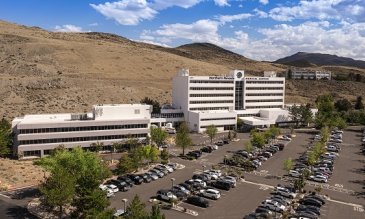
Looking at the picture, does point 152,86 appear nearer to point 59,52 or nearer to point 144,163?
point 59,52

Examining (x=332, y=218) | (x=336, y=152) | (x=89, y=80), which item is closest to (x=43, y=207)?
(x=332, y=218)

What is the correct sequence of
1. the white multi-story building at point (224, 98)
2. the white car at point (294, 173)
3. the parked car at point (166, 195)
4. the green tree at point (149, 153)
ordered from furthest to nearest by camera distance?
the white multi-story building at point (224, 98) → the green tree at point (149, 153) → the white car at point (294, 173) → the parked car at point (166, 195)

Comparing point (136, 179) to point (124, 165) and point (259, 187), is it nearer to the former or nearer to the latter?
point (124, 165)

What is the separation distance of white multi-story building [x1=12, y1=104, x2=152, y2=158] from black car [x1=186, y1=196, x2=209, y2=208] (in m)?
31.8

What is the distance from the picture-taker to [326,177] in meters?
62.7

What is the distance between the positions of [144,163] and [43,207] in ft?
76.1

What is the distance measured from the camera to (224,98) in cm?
11269

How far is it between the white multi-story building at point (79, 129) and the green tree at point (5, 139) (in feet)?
3.46

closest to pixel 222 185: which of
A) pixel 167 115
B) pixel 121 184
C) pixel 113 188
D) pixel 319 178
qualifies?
pixel 121 184

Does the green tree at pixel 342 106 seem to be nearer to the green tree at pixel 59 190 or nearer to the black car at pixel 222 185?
the black car at pixel 222 185

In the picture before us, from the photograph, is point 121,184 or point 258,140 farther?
point 258,140

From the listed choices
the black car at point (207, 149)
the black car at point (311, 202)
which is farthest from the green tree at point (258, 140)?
the black car at point (311, 202)

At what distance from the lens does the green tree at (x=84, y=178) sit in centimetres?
4034

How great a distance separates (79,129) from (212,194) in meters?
33.7
